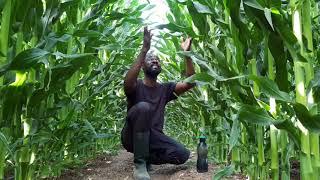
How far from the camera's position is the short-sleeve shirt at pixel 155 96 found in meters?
3.08

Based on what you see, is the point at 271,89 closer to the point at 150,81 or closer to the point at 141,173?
the point at 141,173

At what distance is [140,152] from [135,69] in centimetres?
62

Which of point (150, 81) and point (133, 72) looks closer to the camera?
point (133, 72)

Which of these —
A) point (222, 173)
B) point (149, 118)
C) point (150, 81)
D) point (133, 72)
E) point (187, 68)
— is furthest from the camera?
point (150, 81)

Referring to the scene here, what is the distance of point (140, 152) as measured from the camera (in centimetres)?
283

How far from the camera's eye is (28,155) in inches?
71.1

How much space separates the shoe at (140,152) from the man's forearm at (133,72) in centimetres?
37

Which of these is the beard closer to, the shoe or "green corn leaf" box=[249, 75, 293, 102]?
the shoe

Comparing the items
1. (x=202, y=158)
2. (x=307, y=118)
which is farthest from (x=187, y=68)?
(x=307, y=118)

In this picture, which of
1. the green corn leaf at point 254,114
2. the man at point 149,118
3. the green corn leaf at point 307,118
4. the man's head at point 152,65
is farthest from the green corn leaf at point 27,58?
the man's head at point 152,65

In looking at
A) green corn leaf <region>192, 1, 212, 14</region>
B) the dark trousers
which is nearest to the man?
the dark trousers

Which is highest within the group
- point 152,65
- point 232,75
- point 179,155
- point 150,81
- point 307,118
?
point 152,65

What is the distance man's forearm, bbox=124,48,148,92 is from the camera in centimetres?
268

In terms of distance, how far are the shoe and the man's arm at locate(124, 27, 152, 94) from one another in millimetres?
371
